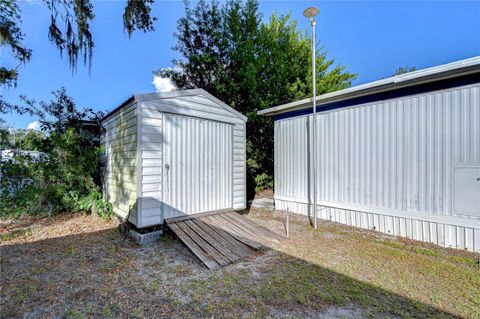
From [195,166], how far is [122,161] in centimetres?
134

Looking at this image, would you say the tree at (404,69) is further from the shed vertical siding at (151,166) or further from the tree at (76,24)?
the shed vertical siding at (151,166)

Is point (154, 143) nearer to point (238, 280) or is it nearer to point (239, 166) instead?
point (239, 166)

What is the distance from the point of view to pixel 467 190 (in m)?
3.33

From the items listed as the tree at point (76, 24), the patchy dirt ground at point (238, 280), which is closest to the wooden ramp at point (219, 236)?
the patchy dirt ground at point (238, 280)

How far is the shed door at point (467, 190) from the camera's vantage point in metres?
3.27

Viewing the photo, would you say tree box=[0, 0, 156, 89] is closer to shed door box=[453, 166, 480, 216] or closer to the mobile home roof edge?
the mobile home roof edge

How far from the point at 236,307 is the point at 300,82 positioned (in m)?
8.81

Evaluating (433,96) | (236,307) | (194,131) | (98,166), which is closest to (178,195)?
(194,131)

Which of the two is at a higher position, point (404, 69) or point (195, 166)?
point (404, 69)

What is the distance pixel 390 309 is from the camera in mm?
2062

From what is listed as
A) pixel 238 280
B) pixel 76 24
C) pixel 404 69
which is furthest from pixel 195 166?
pixel 404 69

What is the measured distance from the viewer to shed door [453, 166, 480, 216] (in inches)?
129

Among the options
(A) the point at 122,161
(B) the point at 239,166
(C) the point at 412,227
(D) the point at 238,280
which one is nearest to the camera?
(D) the point at 238,280

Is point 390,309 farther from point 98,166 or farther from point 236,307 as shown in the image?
point 98,166
